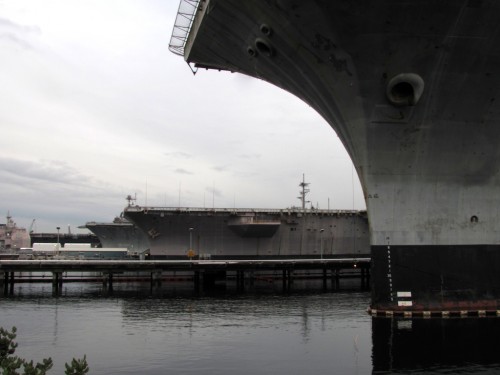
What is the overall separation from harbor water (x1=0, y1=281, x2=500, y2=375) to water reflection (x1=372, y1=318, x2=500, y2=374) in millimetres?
23

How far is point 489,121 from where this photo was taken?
46.8 ft

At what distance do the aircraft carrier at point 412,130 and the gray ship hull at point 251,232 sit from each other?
848 inches

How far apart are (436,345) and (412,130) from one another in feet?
20.0

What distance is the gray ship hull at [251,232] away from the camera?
36.2 metres

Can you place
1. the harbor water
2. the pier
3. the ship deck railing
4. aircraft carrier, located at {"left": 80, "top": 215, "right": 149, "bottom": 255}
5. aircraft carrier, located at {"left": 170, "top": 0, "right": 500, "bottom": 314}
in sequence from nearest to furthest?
the harbor water, aircraft carrier, located at {"left": 170, "top": 0, "right": 500, "bottom": 314}, the pier, the ship deck railing, aircraft carrier, located at {"left": 80, "top": 215, "right": 149, "bottom": 255}

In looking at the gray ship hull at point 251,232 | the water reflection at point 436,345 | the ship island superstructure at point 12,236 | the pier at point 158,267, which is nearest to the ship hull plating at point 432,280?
the water reflection at point 436,345

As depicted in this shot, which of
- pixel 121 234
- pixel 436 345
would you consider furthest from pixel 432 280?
pixel 121 234

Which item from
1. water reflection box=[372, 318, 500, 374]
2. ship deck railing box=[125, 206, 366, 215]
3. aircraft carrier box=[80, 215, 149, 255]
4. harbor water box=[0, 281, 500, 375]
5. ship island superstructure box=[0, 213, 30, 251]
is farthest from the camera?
ship island superstructure box=[0, 213, 30, 251]

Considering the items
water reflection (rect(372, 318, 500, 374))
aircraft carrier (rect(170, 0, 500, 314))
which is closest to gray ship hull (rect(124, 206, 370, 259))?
aircraft carrier (rect(170, 0, 500, 314))

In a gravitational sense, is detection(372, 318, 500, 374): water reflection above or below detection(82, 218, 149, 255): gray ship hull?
below

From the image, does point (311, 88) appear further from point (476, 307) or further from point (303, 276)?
point (303, 276)

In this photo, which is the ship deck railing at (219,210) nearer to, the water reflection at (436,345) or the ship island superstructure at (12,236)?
the water reflection at (436,345)

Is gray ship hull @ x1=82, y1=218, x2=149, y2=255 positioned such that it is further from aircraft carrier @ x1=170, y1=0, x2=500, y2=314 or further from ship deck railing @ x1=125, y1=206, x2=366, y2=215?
aircraft carrier @ x1=170, y1=0, x2=500, y2=314

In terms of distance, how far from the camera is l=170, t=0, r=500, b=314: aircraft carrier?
505 inches
